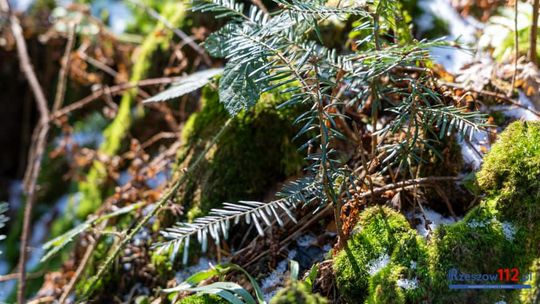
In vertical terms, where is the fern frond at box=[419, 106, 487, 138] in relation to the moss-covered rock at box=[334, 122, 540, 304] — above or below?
above

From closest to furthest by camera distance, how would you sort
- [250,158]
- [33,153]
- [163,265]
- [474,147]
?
[474,147] → [163,265] → [250,158] → [33,153]

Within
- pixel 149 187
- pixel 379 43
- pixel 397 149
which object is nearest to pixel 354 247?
pixel 397 149

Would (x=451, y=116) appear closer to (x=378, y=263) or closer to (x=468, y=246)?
(x=468, y=246)

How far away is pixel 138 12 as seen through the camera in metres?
4.29

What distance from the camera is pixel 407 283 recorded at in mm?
1595

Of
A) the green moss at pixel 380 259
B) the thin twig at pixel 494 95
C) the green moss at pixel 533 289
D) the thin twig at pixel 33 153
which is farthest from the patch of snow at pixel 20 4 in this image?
the green moss at pixel 533 289

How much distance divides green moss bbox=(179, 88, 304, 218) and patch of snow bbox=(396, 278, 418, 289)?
2.81ft

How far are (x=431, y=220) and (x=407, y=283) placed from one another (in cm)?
42

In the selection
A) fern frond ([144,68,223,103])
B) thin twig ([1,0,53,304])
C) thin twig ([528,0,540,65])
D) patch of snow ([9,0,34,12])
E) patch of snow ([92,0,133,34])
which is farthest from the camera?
patch of snow ([9,0,34,12])

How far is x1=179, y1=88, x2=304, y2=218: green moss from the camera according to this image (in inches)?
93.2

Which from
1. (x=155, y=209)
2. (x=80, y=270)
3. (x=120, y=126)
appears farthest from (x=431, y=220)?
(x=120, y=126)

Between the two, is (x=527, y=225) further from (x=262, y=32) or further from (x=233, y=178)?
(x=233, y=178)

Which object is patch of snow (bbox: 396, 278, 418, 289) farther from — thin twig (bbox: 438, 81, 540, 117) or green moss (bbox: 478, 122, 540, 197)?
thin twig (bbox: 438, 81, 540, 117)

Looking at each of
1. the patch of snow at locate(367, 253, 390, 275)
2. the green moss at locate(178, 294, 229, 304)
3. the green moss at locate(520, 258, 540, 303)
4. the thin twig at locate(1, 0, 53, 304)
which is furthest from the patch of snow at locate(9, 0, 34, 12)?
the green moss at locate(520, 258, 540, 303)
